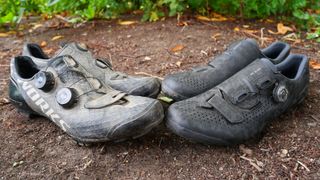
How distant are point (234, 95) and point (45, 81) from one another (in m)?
0.77

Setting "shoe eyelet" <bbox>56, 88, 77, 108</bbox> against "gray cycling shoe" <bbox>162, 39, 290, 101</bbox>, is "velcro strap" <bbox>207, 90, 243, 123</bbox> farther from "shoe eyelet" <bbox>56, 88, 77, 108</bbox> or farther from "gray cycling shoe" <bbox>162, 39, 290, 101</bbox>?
"shoe eyelet" <bbox>56, 88, 77, 108</bbox>

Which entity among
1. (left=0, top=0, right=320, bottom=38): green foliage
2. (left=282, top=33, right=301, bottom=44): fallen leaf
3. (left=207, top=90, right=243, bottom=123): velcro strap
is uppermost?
(left=207, top=90, right=243, bottom=123): velcro strap

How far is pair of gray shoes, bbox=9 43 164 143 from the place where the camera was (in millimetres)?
1548

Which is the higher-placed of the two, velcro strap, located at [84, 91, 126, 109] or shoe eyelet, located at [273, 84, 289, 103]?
velcro strap, located at [84, 91, 126, 109]

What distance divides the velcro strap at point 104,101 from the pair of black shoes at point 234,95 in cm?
21

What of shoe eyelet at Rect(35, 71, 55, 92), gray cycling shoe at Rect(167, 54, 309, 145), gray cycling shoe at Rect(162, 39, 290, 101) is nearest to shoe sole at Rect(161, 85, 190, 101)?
gray cycling shoe at Rect(162, 39, 290, 101)

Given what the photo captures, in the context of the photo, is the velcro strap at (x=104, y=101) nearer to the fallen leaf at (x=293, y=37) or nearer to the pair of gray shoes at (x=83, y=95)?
the pair of gray shoes at (x=83, y=95)

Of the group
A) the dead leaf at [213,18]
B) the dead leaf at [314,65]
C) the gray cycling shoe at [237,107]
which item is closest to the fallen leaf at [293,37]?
the dead leaf at [314,65]

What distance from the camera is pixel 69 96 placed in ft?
5.41

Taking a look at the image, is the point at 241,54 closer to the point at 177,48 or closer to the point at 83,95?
the point at 83,95

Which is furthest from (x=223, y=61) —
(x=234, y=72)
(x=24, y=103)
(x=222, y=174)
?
(x=24, y=103)

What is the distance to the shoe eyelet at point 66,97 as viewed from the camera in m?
1.65

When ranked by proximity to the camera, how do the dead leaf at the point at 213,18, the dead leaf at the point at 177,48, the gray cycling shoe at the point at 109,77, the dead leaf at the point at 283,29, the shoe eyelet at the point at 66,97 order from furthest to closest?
the dead leaf at the point at 213,18 < the dead leaf at the point at 283,29 < the dead leaf at the point at 177,48 < the gray cycling shoe at the point at 109,77 < the shoe eyelet at the point at 66,97

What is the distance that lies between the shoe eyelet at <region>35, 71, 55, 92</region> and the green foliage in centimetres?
164
